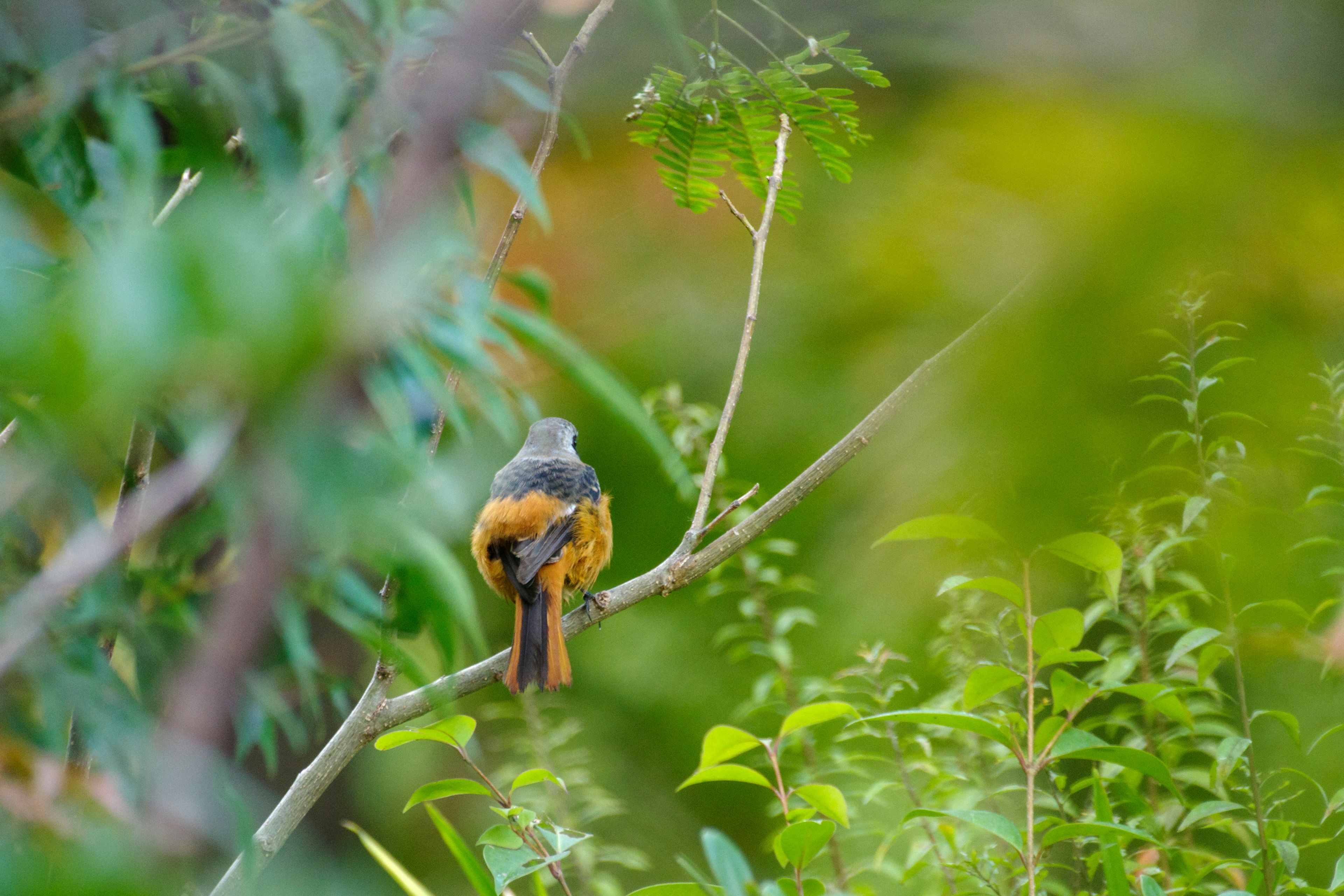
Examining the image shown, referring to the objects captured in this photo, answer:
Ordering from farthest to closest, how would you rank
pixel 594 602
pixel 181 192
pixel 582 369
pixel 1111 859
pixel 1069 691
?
pixel 594 602, pixel 181 192, pixel 1069 691, pixel 1111 859, pixel 582 369

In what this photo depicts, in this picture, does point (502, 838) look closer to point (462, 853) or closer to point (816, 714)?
point (462, 853)

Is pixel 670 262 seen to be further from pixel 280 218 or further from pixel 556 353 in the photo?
pixel 556 353

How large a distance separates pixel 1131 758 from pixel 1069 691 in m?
0.09

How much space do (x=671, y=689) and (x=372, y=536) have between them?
2912mm

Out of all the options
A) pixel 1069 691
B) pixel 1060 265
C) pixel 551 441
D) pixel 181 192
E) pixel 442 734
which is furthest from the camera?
pixel 551 441

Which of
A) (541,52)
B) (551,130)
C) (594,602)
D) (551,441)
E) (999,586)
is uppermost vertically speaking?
(541,52)

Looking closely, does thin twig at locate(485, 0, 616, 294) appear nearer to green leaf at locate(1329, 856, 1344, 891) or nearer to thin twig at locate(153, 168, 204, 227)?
thin twig at locate(153, 168, 204, 227)

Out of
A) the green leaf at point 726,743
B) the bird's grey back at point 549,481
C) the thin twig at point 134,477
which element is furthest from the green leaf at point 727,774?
the bird's grey back at point 549,481

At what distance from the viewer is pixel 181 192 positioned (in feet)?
4.27

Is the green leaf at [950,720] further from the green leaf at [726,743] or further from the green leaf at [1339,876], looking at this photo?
the green leaf at [1339,876]

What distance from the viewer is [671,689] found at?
3.41 metres

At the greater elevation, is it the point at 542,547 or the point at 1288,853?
the point at 1288,853

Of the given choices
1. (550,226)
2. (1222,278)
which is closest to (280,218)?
(550,226)

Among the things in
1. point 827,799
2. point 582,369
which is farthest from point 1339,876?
point 582,369
